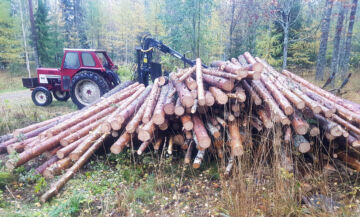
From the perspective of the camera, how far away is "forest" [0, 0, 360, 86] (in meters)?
13.4

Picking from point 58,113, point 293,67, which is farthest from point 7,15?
point 293,67

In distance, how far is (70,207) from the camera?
3002 mm

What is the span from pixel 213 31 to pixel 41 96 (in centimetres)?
1378

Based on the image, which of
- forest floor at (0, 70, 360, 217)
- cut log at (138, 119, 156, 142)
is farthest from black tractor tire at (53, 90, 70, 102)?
cut log at (138, 119, 156, 142)

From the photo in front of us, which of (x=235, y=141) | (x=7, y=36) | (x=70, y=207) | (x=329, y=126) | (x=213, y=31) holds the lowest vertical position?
(x=70, y=207)

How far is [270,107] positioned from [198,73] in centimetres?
173

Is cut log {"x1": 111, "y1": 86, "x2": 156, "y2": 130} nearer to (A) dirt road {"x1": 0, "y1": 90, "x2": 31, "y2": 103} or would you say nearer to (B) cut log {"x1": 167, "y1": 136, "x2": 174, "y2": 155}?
(B) cut log {"x1": 167, "y1": 136, "x2": 174, "y2": 155}

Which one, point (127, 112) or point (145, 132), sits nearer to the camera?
point (145, 132)

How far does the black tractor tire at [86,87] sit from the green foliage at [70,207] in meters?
5.44

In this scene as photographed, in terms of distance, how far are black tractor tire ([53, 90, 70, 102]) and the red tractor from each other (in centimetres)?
46

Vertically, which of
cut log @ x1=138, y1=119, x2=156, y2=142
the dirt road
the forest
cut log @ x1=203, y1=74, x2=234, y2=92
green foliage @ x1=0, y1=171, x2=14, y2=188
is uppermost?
the forest

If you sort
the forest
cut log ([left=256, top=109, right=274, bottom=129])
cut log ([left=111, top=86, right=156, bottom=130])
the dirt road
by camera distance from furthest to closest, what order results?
the forest → the dirt road → cut log ([left=111, top=86, right=156, bottom=130]) → cut log ([left=256, top=109, right=274, bottom=129])

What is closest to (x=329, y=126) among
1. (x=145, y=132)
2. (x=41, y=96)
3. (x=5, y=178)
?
(x=145, y=132)

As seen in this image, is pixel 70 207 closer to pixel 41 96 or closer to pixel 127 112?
pixel 127 112
